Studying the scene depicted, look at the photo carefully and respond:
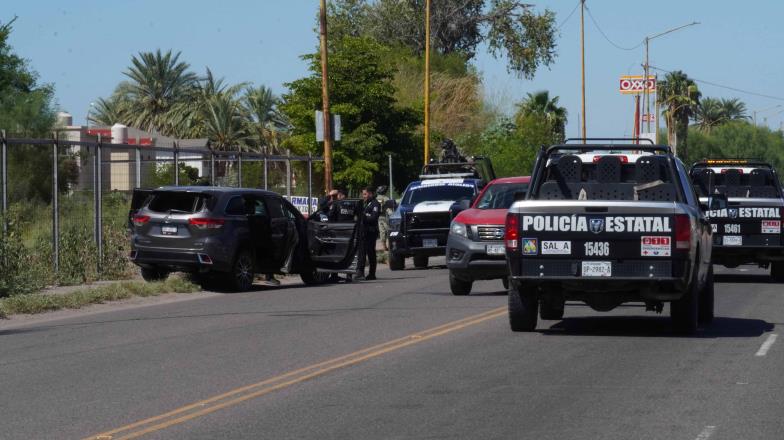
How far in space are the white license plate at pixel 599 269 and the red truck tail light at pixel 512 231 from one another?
0.80 metres

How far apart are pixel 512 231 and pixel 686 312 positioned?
2.27 metres

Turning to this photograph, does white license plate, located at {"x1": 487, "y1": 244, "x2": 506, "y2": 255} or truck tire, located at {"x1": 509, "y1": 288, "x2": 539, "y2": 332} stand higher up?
white license plate, located at {"x1": 487, "y1": 244, "x2": 506, "y2": 255}

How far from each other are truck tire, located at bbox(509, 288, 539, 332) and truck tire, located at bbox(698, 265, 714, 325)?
7.77 feet

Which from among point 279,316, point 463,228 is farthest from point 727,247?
point 279,316

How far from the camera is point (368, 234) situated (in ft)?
80.1

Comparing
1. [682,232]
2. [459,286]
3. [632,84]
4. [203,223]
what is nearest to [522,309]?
[682,232]

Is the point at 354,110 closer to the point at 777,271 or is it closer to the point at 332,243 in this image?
the point at 332,243

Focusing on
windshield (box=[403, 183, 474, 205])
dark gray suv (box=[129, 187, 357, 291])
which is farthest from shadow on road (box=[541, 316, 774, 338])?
windshield (box=[403, 183, 474, 205])

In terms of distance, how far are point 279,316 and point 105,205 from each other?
35.4ft

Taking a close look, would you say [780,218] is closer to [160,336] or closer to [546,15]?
[160,336]

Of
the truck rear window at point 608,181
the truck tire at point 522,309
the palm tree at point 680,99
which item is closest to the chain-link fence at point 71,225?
the truck tire at point 522,309

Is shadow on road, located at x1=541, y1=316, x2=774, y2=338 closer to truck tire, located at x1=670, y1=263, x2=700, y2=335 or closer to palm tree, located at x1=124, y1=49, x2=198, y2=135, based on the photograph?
truck tire, located at x1=670, y1=263, x2=700, y2=335

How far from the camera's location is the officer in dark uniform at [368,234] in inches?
934

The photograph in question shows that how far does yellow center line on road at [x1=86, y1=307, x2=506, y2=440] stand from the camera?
887 centimetres
